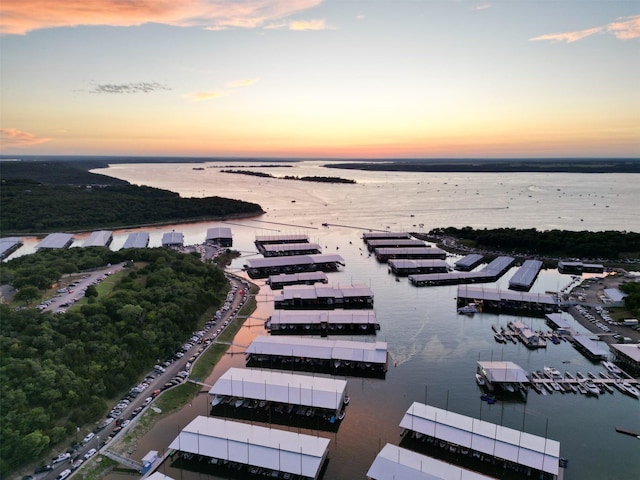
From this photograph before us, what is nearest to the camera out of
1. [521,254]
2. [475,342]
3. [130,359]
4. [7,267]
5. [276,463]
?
[276,463]

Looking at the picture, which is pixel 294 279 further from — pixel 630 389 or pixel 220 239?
pixel 630 389

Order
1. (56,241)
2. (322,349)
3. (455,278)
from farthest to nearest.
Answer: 1. (56,241)
2. (455,278)
3. (322,349)

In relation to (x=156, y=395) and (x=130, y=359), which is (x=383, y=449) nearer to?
(x=156, y=395)

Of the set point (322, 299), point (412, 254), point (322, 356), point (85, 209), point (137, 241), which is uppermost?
point (85, 209)

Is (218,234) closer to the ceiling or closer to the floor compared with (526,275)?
closer to the ceiling

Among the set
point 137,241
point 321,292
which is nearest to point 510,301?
point 321,292

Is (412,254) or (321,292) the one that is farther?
(412,254)

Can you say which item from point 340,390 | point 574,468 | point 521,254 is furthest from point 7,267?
point 521,254
